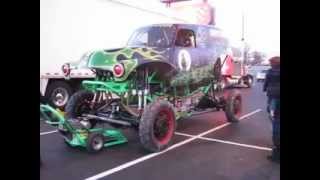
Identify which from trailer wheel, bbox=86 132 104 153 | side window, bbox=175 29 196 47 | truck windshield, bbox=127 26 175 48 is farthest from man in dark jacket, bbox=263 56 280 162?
trailer wheel, bbox=86 132 104 153

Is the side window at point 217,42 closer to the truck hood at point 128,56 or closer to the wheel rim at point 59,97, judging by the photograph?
the truck hood at point 128,56

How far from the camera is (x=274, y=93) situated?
185 centimetres

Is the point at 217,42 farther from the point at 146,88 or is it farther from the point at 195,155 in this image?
the point at 195,155

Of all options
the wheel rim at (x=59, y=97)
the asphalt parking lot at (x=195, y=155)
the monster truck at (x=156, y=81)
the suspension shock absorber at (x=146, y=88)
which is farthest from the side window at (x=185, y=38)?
the wheel rim at (x=59, y=97)

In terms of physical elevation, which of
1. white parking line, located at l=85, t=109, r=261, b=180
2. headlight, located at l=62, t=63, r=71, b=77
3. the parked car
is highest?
headlight, located at l=62, t=63, r=71, b=77

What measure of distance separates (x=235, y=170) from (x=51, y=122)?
918mm

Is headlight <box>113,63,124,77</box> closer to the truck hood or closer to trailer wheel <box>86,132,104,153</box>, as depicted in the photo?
the truck hood

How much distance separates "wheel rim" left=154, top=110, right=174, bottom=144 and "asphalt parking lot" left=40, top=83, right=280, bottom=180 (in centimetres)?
4

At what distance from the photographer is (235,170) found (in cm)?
182

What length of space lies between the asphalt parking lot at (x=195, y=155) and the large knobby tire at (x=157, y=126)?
0.03 meters

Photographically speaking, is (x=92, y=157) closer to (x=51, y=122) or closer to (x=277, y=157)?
(x=51, y=122)

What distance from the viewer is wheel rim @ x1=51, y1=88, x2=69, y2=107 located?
2062mm

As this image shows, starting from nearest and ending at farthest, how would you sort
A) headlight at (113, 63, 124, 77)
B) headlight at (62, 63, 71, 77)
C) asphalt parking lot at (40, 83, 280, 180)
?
asphalt parking lot at (40, 83, 280, 180), headlight at (113, 63, 124, 77), headlight at (62, 63, 71, 77)

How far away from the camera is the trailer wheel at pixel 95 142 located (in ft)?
6.42
